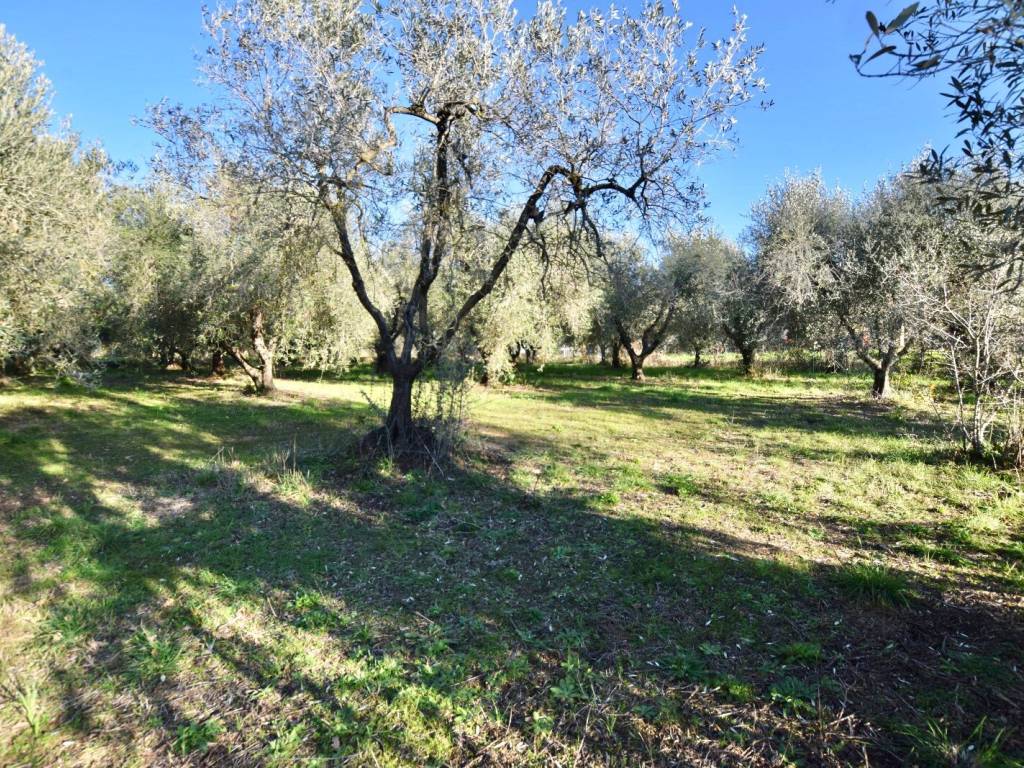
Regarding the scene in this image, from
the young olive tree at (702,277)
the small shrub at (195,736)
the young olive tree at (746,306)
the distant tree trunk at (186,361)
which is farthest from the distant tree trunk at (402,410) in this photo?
the distant tree trunk at (186,361)

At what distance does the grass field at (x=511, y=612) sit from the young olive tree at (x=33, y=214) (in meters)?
3.25

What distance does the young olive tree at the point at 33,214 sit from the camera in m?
8.66

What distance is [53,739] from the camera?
3.09 metres

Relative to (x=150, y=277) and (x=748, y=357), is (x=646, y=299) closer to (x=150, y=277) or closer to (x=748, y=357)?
(x=748, y=357)

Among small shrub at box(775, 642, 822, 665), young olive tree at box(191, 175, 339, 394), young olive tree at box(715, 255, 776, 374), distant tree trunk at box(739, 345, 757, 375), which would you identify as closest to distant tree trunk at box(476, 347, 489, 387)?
young olive tree at box(191, 175, 339, 394)

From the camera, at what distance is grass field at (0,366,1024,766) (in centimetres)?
304

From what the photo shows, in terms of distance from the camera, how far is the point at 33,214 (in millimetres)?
9078

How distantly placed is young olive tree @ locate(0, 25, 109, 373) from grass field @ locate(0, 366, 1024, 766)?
10.7 ft

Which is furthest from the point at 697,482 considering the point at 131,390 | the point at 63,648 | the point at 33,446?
the point at 131,390

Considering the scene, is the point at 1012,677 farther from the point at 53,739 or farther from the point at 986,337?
the point at 986,337

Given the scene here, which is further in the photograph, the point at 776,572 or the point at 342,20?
the point at 342,20

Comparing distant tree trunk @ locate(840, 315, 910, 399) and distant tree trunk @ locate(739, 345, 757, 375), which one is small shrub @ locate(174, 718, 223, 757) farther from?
distant tree trunk @ locate(739, 345, 757, 375)

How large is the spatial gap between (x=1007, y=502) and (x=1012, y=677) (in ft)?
15.0

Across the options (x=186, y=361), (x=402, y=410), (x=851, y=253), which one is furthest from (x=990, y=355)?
(x=186, y=361)
